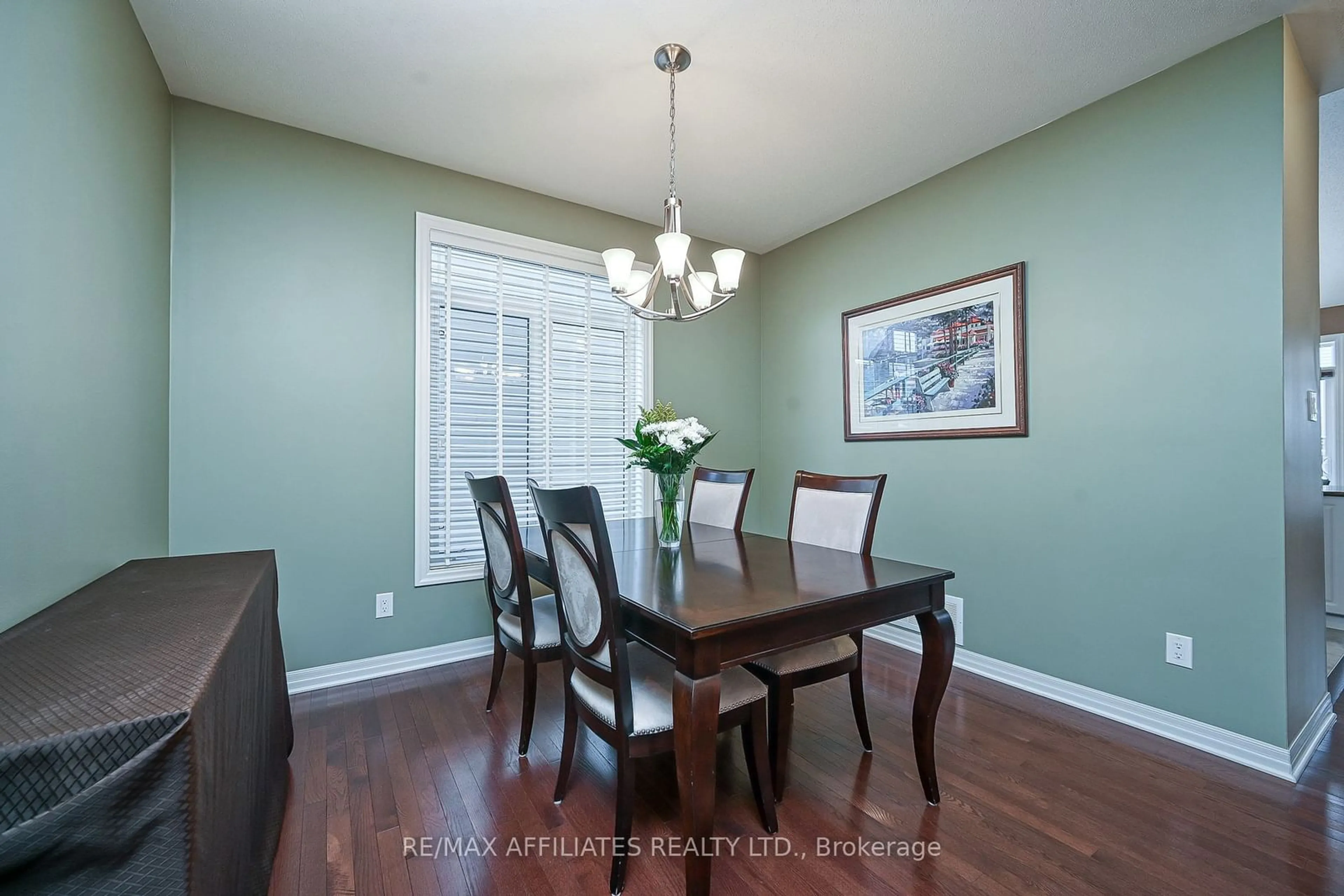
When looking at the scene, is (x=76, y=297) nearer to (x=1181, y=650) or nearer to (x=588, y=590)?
(x=588, y=590)

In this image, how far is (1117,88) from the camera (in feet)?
7.81

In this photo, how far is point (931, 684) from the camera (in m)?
1.73

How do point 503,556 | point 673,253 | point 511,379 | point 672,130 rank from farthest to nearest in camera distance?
1. point 511,379
2. point 672,130
3. point 503,556
4. point 673,253

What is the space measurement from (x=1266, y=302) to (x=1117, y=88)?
1118 mm

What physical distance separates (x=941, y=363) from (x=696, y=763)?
8.45 ft

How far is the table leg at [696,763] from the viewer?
1.28 meters

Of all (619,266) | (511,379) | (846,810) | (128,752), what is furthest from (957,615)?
(128,752)

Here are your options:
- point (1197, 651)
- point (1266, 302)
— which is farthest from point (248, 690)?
point (1266, 302)

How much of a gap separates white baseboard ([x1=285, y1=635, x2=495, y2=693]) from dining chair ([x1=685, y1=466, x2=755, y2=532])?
1402mm

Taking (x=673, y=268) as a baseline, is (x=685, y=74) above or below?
above

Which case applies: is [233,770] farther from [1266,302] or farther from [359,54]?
[1266,302]

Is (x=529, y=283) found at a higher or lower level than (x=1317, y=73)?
lower

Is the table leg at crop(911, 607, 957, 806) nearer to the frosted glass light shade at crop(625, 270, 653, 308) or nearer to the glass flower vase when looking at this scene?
the glass flower vase

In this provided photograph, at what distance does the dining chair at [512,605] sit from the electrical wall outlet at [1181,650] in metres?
2.44
